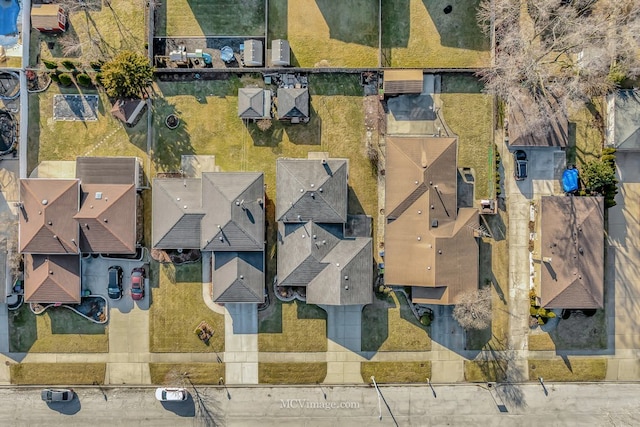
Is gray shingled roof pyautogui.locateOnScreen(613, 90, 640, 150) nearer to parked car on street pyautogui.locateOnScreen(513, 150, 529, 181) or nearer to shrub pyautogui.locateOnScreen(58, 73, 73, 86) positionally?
parked car on street pyautogui.locateOnScreen(513, 150, 529, 181)

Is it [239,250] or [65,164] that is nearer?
[239,250]

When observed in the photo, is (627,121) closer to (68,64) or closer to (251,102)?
(251,102)

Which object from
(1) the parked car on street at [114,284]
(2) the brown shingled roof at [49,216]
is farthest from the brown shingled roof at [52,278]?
(1) the parked car on street at [114,284]

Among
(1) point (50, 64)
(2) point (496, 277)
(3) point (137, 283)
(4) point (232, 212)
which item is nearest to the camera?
(4) point (232, 212)

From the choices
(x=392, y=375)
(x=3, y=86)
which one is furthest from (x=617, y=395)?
(x=3, y=86)

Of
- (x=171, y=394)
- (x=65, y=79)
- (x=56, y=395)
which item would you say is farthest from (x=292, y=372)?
(x=65, y=79)

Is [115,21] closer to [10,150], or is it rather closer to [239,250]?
[10,150]

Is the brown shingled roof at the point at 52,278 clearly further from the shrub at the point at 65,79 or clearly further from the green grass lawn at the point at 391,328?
the green grass lawn at the point at 391,328
